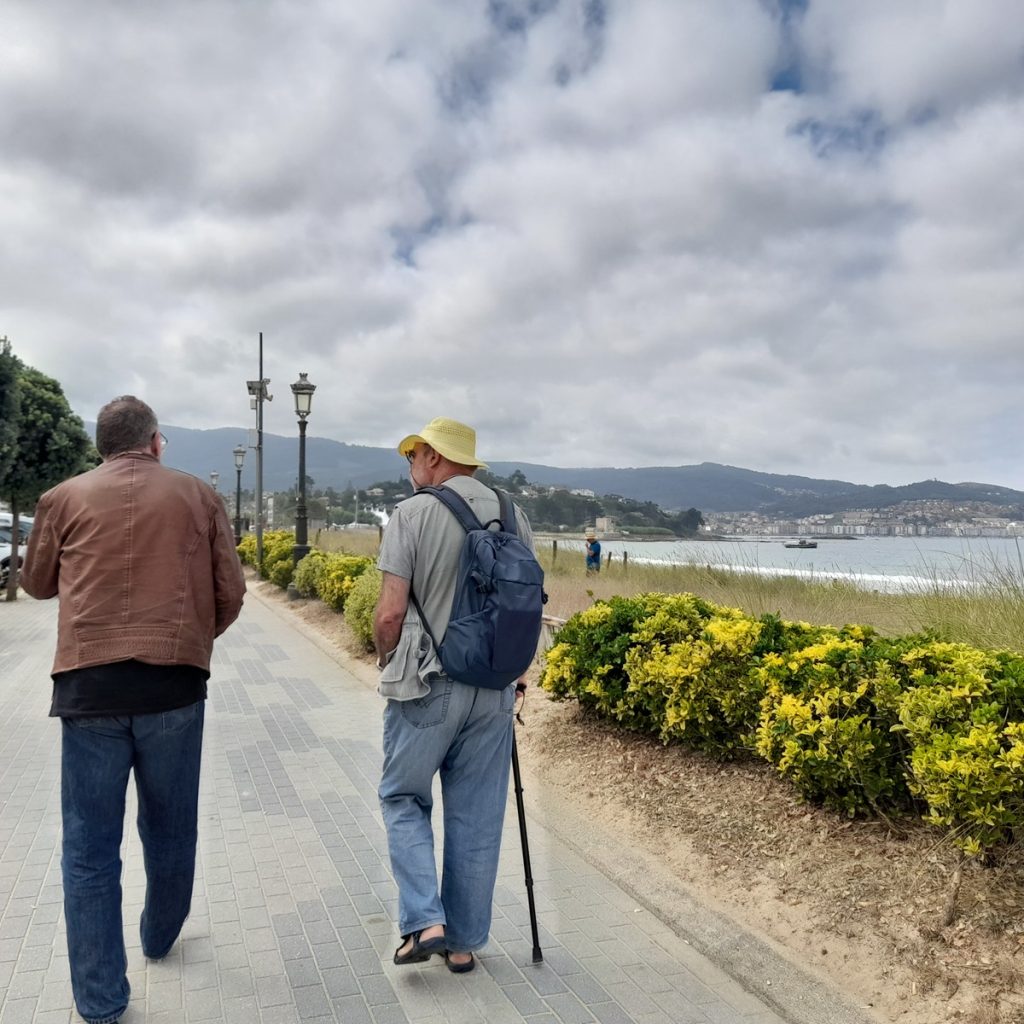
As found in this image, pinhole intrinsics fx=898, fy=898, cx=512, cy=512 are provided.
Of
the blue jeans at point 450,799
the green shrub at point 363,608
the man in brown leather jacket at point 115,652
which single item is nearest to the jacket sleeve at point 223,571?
the man in brown leather jacket at point 115,652

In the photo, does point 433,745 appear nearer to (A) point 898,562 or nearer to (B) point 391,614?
(B) point 391,614

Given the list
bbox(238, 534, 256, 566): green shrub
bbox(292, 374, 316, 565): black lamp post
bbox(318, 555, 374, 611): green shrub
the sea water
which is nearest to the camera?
the sea water

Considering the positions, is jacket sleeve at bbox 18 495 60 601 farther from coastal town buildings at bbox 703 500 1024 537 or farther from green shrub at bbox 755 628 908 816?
coastal town buildings at bbox 703 500 1024 537

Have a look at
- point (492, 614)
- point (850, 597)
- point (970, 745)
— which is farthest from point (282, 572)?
point (970, 745)

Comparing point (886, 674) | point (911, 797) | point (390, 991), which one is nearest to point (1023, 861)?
point (911, 797)

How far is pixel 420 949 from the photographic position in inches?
124

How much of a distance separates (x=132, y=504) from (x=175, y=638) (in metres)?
0.47

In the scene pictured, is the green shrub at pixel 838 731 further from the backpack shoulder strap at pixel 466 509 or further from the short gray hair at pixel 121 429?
the short gray hair at pixel 121 429

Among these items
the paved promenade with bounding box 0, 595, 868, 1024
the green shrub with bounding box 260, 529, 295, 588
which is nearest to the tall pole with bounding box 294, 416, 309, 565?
the green shrub with bounding box 260, 529, 295, 588

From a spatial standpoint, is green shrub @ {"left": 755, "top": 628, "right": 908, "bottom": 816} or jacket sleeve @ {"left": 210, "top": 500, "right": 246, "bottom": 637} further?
green shrub @ {"left": 755, "top": 628, "right": 908, "bottom": 816}

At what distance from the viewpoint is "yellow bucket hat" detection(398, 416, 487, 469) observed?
3.44 m

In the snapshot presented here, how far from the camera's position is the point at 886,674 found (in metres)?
4.03

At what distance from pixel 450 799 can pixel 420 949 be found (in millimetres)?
512

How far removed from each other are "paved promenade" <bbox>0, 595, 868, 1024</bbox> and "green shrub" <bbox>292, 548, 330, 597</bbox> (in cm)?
1069
